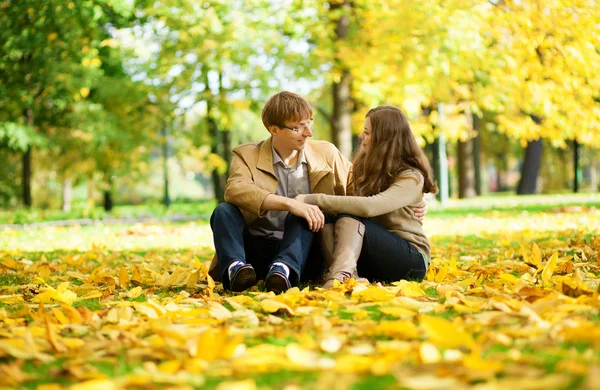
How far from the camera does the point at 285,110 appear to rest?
14.1 ft

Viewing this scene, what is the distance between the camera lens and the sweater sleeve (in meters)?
4.11

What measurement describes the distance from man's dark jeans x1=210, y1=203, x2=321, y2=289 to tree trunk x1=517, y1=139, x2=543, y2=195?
68.7ft

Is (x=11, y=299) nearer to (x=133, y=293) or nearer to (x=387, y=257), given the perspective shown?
(x=133, y=293)

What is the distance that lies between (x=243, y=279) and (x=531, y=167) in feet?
71.9

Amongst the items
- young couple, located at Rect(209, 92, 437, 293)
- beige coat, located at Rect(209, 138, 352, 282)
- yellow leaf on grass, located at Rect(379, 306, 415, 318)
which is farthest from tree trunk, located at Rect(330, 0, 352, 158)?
yellow leaf on grass, located at Rect(379, 306, 415, 318)

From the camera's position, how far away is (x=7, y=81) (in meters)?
16.5

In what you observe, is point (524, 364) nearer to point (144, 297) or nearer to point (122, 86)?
point (144, 297)

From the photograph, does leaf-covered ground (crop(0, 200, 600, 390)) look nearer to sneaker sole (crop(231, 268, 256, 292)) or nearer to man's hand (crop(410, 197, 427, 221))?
sneaker sole (crop(231, 268, 256, 292))

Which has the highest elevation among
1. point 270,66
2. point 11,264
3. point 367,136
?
point 270,66

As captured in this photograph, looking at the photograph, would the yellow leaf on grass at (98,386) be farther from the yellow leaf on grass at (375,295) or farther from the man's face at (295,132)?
the man's face at (295,132)

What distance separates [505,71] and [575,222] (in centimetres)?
443

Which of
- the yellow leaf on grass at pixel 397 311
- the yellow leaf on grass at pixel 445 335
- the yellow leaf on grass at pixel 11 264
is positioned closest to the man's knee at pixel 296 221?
the yellow leaf on grass at pixel 397 311

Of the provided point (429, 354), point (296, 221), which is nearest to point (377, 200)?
point (296, 221)

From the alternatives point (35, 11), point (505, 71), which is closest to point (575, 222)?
point (505, 71)
